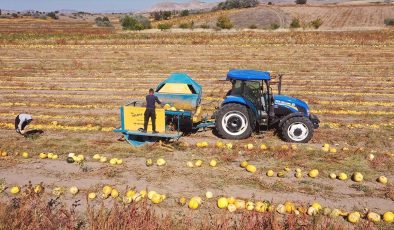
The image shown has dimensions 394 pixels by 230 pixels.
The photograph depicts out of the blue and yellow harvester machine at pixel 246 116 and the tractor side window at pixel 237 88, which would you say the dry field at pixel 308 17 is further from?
the blue and yellow harvester machine at pixel 246 116

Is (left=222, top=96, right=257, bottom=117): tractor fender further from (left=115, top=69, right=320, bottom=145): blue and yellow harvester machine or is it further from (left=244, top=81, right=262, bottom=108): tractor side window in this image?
(left=244, top=81, right=262, bottom=108): tractor side window

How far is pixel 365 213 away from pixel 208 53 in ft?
83.4

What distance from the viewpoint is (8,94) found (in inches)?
655

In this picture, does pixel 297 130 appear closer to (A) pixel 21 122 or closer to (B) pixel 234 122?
(B) pixel 234 122

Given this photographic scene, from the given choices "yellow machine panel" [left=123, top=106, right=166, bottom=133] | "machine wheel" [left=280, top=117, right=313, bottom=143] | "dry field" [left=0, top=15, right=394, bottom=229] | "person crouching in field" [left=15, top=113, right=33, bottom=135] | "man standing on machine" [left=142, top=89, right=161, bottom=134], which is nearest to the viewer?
"dry field" [left=0, top=15, right=394, bottom=229]

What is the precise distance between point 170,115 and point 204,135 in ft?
3.88

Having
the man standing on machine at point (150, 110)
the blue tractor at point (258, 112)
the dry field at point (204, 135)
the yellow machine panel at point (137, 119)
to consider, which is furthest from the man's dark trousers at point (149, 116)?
the blue tractor at point (258, 112)

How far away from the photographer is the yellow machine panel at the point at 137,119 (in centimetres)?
968

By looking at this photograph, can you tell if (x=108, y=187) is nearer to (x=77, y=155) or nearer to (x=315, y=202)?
(x=77, y=155)

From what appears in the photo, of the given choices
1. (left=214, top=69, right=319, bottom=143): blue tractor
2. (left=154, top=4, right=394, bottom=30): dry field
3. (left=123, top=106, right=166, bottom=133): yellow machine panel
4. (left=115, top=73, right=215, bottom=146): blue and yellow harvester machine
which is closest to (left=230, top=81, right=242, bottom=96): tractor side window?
(left=214, top=69, right=319, bottom=143): blue tractor

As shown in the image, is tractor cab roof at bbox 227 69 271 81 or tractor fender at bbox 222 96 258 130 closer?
tractor cab roof at bbox 227 69 271 81

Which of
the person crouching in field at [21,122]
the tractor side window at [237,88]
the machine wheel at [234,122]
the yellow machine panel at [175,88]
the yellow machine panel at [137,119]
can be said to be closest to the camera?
the yellow machine panel at [137,119]

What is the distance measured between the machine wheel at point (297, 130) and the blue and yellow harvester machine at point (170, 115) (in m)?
2.10

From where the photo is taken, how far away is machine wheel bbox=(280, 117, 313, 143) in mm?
9836
